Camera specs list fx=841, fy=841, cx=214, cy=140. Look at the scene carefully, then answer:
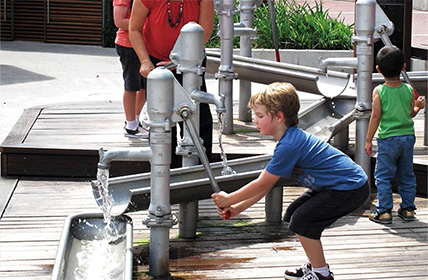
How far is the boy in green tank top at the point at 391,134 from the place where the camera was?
5.30 m

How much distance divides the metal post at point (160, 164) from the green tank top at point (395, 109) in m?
1.72

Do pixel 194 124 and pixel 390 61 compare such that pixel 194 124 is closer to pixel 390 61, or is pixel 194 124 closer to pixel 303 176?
pixel 303 176

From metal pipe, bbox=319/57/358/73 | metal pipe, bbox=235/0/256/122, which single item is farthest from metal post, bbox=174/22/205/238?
metal pipe, bbox=235/0/256/122

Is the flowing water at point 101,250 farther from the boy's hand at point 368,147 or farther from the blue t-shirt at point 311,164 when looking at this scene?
the boy's hand at point 368,147

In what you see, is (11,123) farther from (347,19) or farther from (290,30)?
(347,19)

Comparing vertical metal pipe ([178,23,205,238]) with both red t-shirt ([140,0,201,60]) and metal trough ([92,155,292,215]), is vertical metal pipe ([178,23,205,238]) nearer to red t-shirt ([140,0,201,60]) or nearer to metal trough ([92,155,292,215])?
metal trough ([92,155,292,215])

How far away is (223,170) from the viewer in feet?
16.5

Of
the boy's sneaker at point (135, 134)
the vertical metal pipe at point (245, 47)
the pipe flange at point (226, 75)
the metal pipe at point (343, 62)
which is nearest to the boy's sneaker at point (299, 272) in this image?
the metal pipe at point (343, 62)

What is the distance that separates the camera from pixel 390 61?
5223mm

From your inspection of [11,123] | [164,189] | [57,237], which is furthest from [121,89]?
[164,189]

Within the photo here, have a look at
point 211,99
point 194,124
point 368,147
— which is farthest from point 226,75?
point 194,124

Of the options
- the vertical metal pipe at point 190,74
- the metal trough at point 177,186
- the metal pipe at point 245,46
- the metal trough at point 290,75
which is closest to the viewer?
the metal trough at point 177,186

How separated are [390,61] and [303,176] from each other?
150 centimetres

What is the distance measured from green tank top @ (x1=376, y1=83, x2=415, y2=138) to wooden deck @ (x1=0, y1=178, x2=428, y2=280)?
590 mm
